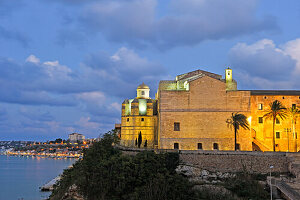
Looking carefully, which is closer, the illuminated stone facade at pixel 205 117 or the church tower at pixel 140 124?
the illuminated stone facade at pixel 205 117

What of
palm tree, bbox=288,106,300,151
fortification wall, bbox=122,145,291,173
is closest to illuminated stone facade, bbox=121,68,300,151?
palm tree, bbox=288,106,300,151

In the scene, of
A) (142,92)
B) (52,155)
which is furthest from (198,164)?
(52,155)

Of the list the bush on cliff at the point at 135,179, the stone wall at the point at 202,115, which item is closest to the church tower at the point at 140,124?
the stone wall at the point at 202,115

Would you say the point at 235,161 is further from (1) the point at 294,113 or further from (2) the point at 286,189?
(1) the point at 294,113

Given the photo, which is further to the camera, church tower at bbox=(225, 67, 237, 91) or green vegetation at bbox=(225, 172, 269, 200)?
church tower at bbox=(225, 67, 237, 91)

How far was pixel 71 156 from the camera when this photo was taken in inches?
6255

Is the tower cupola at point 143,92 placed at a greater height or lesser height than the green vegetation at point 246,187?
greater

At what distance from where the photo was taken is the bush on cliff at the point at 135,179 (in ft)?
94.8

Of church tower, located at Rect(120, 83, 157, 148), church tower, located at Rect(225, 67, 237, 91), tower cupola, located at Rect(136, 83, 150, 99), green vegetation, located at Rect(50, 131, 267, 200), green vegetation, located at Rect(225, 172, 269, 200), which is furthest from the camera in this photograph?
tower cupola, located at Rect(136, 83, 150, 99)

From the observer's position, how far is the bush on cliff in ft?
94.8

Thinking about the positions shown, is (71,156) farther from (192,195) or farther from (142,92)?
(192,195)

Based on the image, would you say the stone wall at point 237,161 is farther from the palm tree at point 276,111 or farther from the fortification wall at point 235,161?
the palm tree at point 276,111

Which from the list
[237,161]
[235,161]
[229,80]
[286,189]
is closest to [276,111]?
[229,80]

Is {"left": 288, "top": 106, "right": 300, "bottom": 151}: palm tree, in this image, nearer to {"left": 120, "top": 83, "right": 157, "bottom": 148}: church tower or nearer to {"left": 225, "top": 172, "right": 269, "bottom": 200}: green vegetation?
{"left": 225, "top": 172, "right": 269, "bottom": 200}: green vegetation
